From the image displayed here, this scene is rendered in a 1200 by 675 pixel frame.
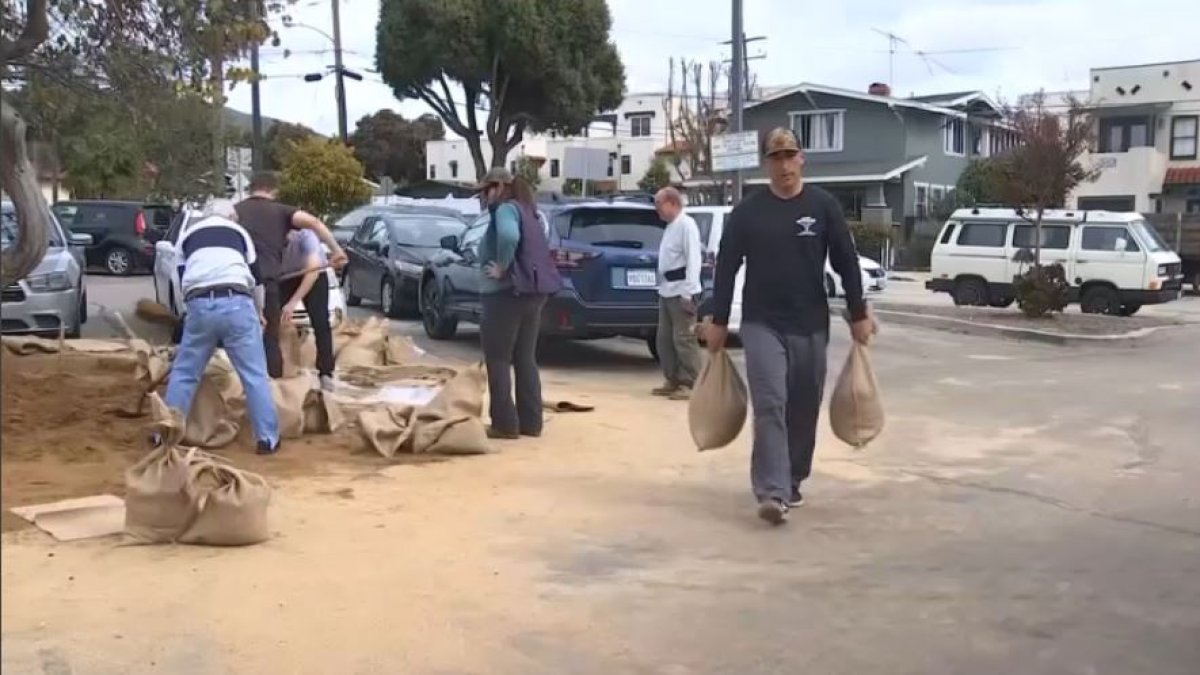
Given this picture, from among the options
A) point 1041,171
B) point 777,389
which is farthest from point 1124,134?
point 777,389

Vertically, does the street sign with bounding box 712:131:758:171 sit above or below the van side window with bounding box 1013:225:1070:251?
above

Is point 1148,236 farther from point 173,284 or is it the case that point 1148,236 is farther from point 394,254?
point 173,284

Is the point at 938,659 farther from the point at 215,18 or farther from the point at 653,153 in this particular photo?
the point at 653,153

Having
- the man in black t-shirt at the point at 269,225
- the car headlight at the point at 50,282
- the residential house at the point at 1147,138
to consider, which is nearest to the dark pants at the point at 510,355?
the man in black t-shirt at the point at 269,225

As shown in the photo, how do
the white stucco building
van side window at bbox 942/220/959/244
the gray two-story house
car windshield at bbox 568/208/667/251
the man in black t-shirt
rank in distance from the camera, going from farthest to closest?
the white stucco building < the gray two-story house < van side window at bbox 942/220/959/244 < car windshield at bbox 568/208/667/251 < the man in black t-shirt

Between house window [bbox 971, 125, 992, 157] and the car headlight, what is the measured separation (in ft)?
142

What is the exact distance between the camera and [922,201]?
157 ft

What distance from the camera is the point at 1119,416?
405 inches

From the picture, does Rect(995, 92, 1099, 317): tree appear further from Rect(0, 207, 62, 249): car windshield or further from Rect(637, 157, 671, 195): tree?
Rect(637, 157, 671, 195): tree

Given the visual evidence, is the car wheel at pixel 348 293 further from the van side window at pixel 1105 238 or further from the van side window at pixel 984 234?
the van side window at pixel 1105 238

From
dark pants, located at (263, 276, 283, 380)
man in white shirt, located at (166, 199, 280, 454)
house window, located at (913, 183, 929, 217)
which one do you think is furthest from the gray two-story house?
man in white shirt, located at (166, 199, 280, 454)

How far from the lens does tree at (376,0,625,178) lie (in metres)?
44.1

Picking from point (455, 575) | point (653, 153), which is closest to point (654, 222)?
point (455, 575)

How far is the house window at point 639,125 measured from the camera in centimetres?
8112
